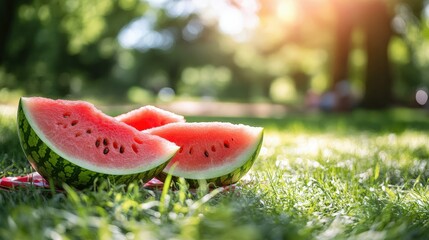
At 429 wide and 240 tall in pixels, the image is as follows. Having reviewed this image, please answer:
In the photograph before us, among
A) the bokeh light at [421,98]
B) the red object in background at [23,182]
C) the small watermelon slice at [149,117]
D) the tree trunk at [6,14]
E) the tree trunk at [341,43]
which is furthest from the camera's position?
the bokeh light at [421,98]

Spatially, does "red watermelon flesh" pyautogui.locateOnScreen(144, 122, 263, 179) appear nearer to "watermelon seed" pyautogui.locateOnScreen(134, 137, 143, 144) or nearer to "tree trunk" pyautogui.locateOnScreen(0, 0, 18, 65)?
"watermelon seed" pyautogui.locateOnScreen(134, 137, 143, 144)

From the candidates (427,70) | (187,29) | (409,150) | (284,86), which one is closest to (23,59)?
(409,150)

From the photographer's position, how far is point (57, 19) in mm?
22328

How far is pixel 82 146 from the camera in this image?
113 inches

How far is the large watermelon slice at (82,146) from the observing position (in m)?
2.77

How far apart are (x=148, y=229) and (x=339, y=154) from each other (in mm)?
3745

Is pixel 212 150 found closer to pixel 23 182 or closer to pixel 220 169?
pixel 220 169

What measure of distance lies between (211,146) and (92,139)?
0.72 metres

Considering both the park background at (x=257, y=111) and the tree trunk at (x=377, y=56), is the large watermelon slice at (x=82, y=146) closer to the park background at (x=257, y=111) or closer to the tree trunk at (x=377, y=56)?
the park background at (x=257, y=111)

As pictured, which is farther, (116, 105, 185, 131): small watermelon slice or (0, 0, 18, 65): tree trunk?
(0, 0, 18, 65): tree trunk

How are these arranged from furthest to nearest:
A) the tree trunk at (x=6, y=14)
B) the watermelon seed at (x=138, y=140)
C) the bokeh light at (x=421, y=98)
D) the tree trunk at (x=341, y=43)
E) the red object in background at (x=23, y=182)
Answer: the bokeh light at (x=421, y=98) < the tree trunk at (x=341, y=43) < the tree trunk at (x=6, y=14) < the watermelon seed at (x=138, y=140) < the red object in background at (x=23, y=182)

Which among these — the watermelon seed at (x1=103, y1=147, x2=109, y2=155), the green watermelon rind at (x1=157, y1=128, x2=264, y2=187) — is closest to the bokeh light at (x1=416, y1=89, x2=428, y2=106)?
the green watermelon rind at (x1=157, y1=128, x2=264, y2=187)

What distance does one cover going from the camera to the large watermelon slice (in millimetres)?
2771

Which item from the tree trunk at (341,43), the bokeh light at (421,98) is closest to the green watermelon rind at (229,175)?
the tree trunk at (341,43)
